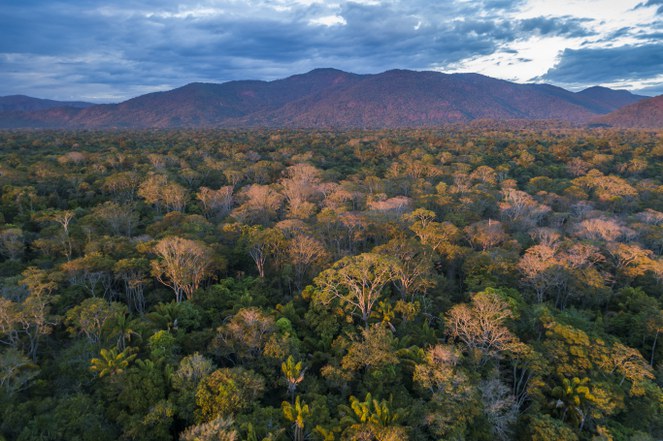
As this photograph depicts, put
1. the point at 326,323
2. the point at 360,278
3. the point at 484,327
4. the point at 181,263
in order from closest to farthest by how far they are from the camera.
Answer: the point at 484,327
the point at 326,323
the point at 360,278
the point at 181,263

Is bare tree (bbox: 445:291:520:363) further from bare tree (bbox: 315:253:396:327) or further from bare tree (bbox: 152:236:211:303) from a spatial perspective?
bare tree (bbox: 152:236:211:303)

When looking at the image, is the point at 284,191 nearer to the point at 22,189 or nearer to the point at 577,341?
the point at 22,189

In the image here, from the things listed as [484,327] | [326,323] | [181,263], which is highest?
[181,263]

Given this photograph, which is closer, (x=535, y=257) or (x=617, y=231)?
(x=535, y=257)

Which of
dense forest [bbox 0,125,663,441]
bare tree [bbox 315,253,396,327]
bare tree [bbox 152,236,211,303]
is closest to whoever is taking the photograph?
dense forest [bbox 0,125,663,441]

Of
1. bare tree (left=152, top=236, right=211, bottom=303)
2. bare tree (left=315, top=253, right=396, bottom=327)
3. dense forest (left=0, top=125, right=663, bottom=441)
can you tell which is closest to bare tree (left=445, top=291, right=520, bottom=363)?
dense forest (left=0, top=125, right=663, bottom=441)

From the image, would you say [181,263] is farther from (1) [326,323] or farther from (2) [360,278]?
(2) [360,278]

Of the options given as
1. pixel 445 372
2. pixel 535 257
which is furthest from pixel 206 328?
pixel 535 257

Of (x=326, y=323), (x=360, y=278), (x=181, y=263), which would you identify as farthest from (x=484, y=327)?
(x=181, y=263)
